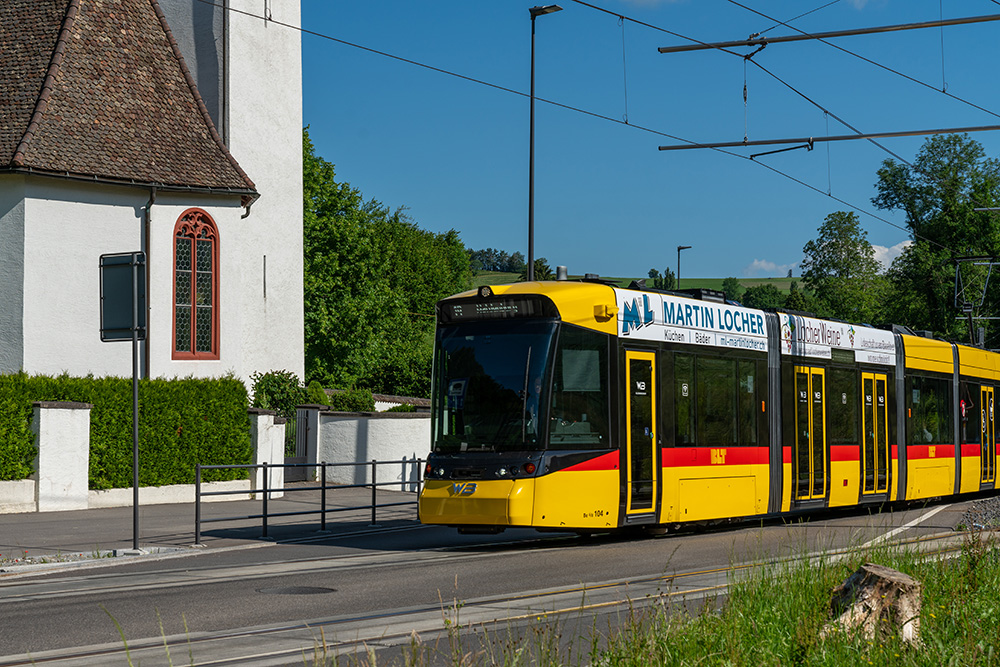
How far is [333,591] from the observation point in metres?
11.4

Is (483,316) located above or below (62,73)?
below

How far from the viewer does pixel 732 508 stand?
17641mm

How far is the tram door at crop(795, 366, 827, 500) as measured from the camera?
63.7 feet

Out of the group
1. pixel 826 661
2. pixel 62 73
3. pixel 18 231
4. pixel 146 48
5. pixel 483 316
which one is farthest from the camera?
pixel 146 48

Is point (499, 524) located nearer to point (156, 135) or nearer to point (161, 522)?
point (161, 522)

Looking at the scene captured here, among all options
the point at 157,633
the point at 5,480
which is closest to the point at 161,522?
the point at 5,480

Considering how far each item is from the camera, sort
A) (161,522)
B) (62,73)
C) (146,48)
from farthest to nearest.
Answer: (146,48), (62,73), (161,522)

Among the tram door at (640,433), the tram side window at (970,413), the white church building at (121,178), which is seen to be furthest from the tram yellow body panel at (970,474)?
the white church building at (121,178)

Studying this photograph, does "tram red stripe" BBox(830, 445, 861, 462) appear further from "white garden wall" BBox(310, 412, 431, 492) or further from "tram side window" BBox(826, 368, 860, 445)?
"white garden wall" BBox(310, 412, 431, 492)

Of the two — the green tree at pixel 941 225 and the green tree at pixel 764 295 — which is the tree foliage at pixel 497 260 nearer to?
the green tree at pixel 764 295

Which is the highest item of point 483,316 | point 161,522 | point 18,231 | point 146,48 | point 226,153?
point 146,48

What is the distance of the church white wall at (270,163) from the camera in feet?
123

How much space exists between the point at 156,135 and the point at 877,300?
7719 cm

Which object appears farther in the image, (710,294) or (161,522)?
(161,522)
